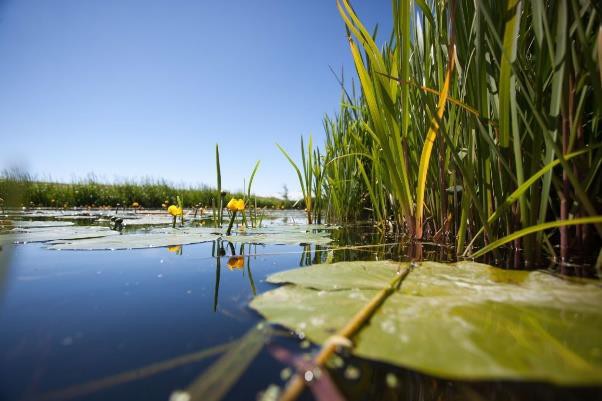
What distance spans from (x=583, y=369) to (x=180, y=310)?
0.48m

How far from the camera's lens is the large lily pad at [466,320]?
252 millimetres

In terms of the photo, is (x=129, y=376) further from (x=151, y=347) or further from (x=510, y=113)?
(x=510, y=113)

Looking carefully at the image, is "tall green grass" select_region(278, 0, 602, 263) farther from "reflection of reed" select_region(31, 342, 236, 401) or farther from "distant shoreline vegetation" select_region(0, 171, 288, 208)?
"distant shoreline vegetation" select_region(0, 171, 288, 208)

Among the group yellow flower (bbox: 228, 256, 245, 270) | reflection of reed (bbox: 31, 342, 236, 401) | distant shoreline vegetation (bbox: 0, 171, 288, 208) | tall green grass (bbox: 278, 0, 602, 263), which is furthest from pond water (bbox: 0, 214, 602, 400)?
distant shoreline vegetation (bbox: 0, 171, 288, 208)

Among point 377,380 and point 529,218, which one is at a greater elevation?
point 529,218

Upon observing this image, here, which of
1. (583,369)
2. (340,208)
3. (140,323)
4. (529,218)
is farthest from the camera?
(340,208)

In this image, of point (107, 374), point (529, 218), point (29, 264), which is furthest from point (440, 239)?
point (29, 264)

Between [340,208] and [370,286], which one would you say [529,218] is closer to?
[370,286]

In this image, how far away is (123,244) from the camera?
3.57 ft

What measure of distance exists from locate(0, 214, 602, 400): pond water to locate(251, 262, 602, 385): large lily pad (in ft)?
0.09

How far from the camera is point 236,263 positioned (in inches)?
32.8

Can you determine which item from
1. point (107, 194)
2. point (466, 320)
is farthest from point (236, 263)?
point (107, 194)

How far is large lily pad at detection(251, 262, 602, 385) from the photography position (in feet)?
0.83

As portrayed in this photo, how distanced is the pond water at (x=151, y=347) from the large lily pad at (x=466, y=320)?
26 millimetres
